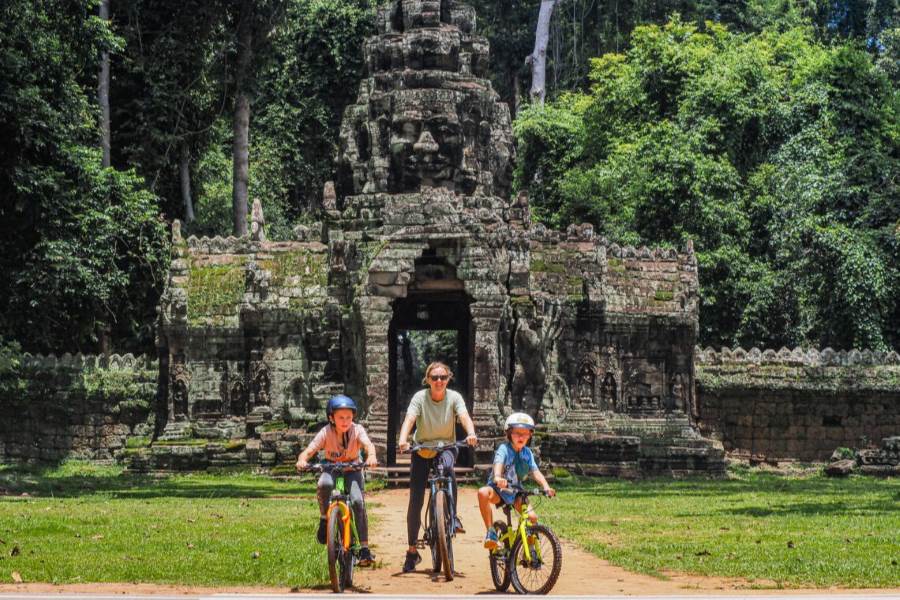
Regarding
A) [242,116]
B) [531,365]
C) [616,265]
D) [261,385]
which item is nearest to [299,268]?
[261,385]

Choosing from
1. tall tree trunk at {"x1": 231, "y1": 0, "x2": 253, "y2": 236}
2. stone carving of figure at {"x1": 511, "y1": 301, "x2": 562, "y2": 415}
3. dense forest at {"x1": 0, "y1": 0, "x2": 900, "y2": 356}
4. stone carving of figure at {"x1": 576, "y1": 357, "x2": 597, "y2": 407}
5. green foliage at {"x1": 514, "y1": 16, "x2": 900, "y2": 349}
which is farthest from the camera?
tall tree trunk at {"x1": 231, "y1": 0, "x2": 253, "y2": 236}

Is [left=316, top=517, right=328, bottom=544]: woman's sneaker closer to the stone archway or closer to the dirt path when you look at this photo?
the dirt path

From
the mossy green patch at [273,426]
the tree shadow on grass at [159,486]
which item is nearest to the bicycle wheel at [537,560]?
the tree shadow on grass at [159,486]

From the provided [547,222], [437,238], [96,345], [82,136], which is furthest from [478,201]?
[547,222]

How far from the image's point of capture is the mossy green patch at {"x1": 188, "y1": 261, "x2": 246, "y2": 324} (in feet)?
115

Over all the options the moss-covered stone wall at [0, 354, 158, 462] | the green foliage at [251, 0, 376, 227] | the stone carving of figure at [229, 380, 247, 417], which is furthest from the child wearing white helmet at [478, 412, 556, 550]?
the green foliage at [251, 0, 376, 227]

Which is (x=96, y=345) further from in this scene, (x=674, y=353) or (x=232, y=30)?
(x=674, y=353)

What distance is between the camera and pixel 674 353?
35875 millimetres

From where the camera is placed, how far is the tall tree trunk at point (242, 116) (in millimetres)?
48034

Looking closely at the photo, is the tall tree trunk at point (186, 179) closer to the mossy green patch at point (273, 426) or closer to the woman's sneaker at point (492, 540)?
the mossy green patch at point (273, 426)

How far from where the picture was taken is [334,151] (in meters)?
59.2

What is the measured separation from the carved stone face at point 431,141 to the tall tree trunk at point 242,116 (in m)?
14.7

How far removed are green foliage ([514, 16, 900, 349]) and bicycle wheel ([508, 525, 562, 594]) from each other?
29.4 meters

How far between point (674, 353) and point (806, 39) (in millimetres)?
28039
